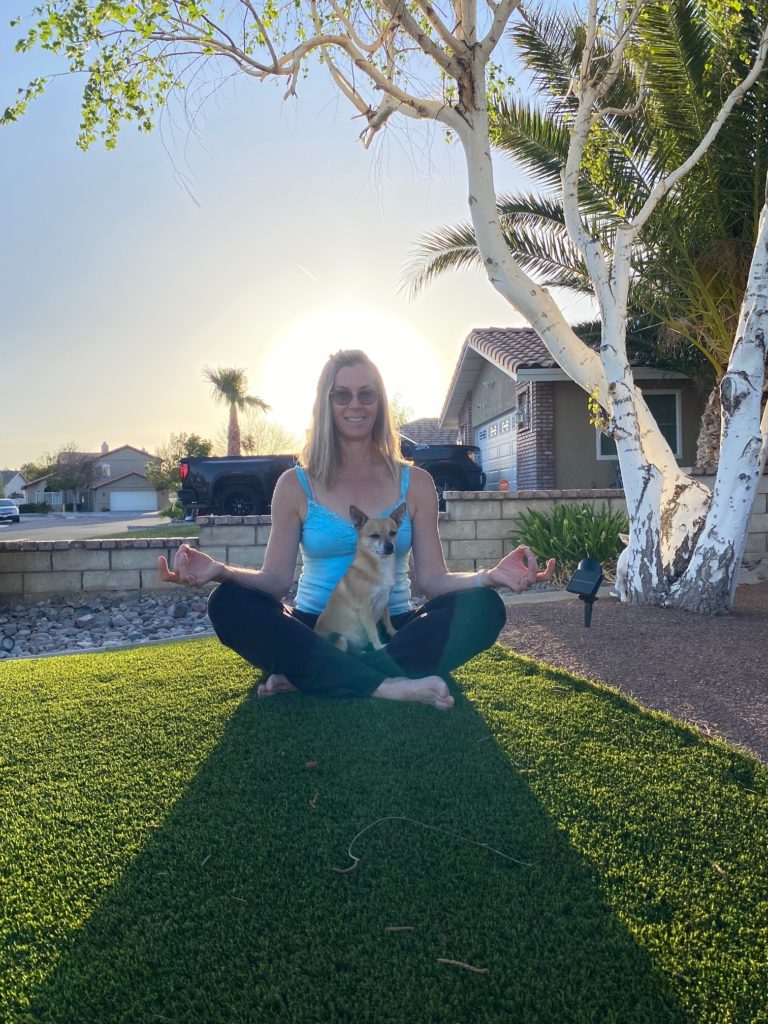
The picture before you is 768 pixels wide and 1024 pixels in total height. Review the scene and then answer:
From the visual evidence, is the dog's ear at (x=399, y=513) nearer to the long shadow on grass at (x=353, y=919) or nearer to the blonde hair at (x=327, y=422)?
the blonde hair at (x=327, y=422)

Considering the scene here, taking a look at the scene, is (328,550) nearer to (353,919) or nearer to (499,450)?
(353,919)

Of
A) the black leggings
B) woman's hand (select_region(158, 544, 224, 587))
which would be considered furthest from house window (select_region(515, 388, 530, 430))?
woman's hand (select_region(158, 544, 224, 587))

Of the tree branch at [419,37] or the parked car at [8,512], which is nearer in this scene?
the tree branch at [419,37]

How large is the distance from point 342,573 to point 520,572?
3.33 ft

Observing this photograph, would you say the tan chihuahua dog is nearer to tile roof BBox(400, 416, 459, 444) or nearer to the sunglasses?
the sunglasses

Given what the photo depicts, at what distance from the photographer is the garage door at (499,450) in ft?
62.1

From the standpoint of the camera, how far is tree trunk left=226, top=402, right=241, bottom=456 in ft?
124

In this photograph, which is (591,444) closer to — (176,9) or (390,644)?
(176,9)

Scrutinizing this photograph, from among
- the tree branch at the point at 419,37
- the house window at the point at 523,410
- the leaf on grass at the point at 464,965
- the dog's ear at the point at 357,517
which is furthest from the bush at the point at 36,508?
the leaf on grass at the point at 464,965

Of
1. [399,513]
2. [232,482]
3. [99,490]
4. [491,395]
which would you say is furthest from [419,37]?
[99,490]

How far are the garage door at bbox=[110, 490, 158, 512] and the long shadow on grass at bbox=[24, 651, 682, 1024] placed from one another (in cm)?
7377

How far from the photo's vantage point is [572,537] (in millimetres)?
7395

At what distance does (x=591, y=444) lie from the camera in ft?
53.0

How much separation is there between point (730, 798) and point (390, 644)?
1514 mm
